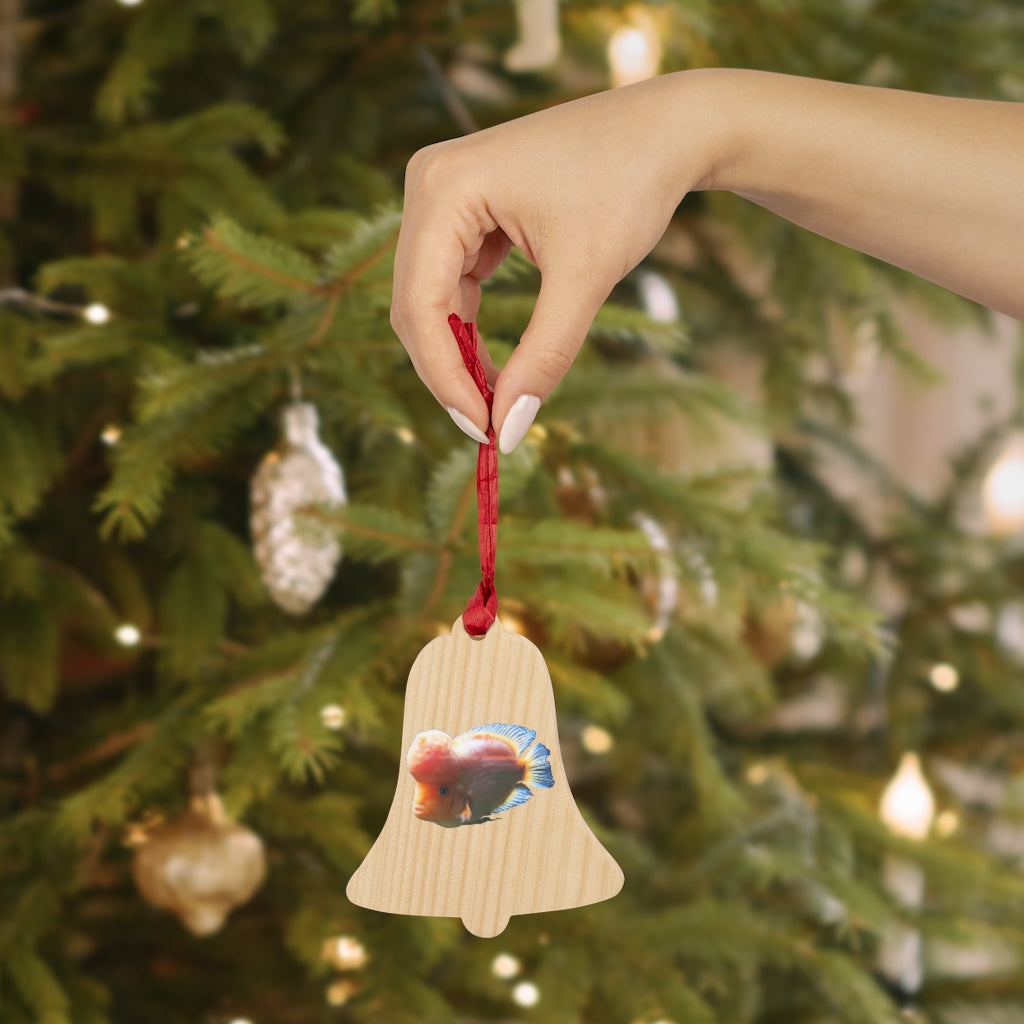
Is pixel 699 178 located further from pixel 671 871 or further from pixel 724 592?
pixel 671 871

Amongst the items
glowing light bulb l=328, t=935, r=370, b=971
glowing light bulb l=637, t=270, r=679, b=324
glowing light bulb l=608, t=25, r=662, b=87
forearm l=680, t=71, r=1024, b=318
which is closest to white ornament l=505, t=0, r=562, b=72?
glowing light bulb l=608, t=25, r=662, b=87

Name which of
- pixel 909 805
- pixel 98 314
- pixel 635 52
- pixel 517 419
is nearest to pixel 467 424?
pixel 517 419

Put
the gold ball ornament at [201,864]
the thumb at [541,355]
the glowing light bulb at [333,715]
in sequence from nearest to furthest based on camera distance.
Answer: the thumb at [541,355], the glowing light bulb at [333,715], the gold ball ornament at [201,864]

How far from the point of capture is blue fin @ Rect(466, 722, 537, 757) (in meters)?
0.45

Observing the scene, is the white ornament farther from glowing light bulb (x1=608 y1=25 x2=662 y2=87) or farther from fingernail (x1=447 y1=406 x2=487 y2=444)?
fingernail (x1=447 y1=406 x2=487 y2=444)

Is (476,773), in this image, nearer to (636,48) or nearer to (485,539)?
(485,539)

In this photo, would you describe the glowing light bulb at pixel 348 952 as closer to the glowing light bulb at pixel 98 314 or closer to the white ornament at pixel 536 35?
the glowing light bulb at pixel 98 314

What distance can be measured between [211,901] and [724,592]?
449mm

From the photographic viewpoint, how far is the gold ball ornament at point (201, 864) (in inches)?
30.9

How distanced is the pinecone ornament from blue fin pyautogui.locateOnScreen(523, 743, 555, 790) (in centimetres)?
28

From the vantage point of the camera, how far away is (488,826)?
451 mm

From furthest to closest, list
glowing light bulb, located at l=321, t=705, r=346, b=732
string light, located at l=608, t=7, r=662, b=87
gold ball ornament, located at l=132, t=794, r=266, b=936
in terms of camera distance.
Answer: string light, located at l=608, t=7, r=662, b=87 < gold ball ornament, located at l=132, t=794, r=266, b=936 < glowing light bulb, located at l=321, t=705, r=346, b=732

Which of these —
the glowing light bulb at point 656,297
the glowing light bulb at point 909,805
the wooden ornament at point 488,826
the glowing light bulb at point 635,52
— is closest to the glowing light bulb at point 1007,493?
the glowing light bulb at point 909,805

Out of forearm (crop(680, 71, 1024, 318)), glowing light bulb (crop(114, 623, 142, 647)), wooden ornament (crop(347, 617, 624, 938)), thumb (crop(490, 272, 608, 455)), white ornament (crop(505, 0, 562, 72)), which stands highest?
forearm (crop(680, 71, 1024, 318))
